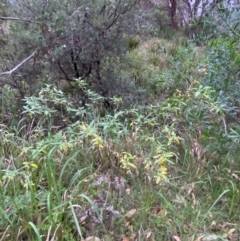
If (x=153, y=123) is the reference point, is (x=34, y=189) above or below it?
below

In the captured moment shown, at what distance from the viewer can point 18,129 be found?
141 inches

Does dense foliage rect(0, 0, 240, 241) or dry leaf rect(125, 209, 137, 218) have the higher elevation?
dense foliage rect(0, 0, 240, 241)

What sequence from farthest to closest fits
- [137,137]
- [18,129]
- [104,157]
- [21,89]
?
[21,89] < [18,129] < [137,137] < [104,157]

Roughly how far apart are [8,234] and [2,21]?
276 cm

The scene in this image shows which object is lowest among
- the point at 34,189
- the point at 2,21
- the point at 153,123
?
the point at 34,189

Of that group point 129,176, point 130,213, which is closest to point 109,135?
point 129,176

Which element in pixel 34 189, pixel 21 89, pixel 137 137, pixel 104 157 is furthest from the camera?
pixel 21 89

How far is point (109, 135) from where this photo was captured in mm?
3170

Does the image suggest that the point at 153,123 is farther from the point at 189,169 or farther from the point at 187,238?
the point at 187,238

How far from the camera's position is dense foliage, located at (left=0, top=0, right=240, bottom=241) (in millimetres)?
2453

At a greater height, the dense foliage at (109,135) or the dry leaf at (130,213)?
the dense foliage at (109,135)

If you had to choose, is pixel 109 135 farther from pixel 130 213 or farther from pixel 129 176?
pixel 130 213

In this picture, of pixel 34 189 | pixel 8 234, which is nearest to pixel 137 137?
pixel 34 189

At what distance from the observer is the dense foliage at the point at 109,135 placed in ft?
8.05
